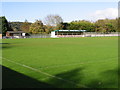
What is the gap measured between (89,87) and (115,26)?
8324 centimetres

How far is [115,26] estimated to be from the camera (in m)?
84.6

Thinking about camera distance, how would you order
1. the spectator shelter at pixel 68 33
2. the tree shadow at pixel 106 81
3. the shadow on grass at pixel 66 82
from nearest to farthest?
the shadow on grass at pixel 66 82 → the tree shadow at pixel 106 81 → the spectator shelter at pixel 68 33

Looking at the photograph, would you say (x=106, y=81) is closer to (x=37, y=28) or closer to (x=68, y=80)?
(x=68, y=80)

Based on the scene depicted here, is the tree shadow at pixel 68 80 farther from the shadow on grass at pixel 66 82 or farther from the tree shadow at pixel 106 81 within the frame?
the tree shadow at pixel 106 81

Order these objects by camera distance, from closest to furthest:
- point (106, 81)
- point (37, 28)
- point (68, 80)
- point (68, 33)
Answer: point (106, 81) → point (68, 80) → point (68, 33) → point (37, 28)

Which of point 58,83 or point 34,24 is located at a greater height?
point 34,24

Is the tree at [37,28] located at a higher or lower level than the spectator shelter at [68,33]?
higher

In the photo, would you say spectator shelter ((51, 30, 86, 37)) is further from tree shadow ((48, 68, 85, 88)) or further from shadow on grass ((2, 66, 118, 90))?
shadow on grass ((2, 66, 118, 90))

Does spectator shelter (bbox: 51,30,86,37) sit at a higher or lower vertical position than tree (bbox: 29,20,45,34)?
lower

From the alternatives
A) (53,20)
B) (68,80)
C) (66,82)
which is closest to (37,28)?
(53,20)

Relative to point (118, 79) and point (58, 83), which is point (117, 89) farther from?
point (58, 83)

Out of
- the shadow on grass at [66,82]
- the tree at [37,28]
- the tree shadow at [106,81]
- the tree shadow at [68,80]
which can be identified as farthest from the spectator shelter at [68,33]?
the shadow on grass at [66,82]

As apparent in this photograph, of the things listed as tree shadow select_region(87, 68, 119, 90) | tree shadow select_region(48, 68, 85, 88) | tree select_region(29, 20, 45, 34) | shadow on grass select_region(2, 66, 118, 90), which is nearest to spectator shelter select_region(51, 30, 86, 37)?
tree select_region(29, 20, 45, 34)

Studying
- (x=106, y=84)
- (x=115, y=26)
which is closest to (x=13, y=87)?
(x=106, y=84)
